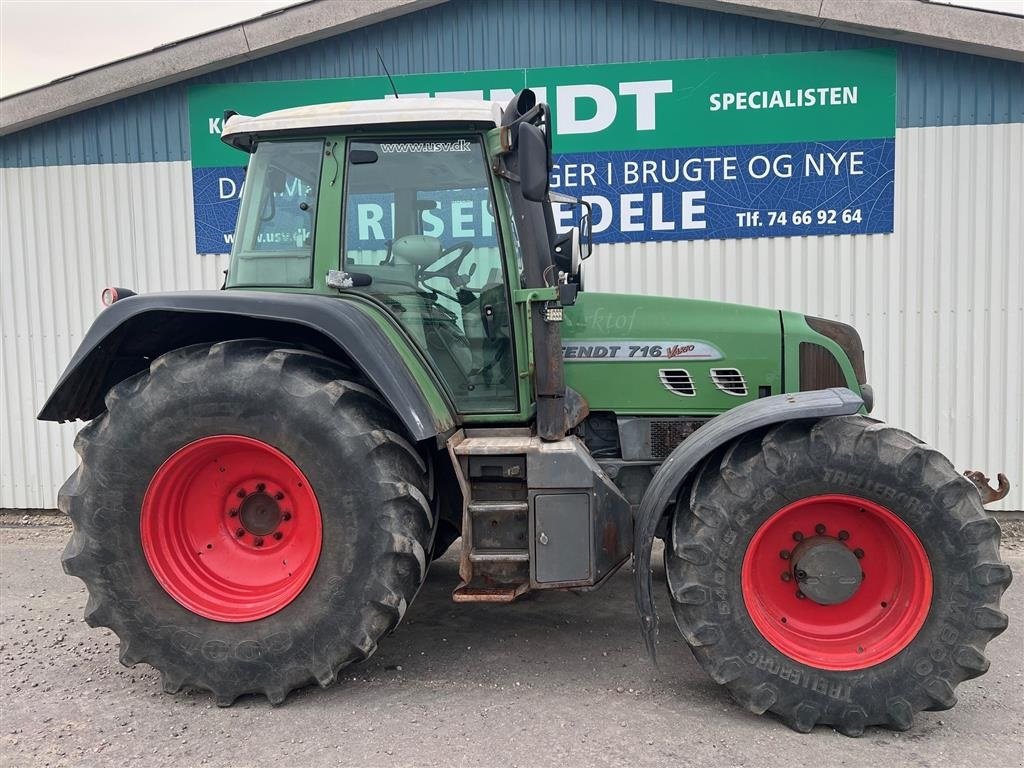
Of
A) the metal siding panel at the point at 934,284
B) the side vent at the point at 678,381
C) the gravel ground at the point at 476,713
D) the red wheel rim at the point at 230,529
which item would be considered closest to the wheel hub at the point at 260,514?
the red wheel rim at the point at 230,529

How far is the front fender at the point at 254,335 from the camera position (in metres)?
3.23

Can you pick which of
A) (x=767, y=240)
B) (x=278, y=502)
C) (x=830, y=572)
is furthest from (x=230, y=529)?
(x=767, y=240)

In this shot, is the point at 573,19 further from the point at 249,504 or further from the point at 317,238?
the point at 249,504

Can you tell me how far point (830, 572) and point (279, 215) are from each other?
293 cm

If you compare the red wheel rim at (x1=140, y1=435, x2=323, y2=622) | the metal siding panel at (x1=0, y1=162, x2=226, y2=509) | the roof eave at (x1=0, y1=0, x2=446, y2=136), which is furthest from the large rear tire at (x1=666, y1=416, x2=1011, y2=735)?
the metal siding panel at (x1=0, y1=162, x2=226, y2=509)

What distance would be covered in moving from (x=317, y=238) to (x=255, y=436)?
95cm

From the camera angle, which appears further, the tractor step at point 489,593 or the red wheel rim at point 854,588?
the tractor step at point 489,593

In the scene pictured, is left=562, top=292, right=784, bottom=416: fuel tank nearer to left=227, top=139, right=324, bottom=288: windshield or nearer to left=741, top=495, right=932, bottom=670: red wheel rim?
left=741, top=495, right=932, bottom=670: red wheel rim

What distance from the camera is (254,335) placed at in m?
3.62

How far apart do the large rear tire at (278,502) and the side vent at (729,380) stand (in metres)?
1.53

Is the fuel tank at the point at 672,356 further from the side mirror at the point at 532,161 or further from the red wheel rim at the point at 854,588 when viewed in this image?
the side mirror at the point at 532,161

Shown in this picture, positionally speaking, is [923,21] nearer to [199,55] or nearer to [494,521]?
[494,521]

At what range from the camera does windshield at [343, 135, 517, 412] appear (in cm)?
350

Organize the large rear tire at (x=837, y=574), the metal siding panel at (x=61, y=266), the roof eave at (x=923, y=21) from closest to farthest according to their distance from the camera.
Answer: the large rear tire at (x=837, y=574), the roof eave at (x=923, y=21), the metal siding panel at (x=61, y=266)
